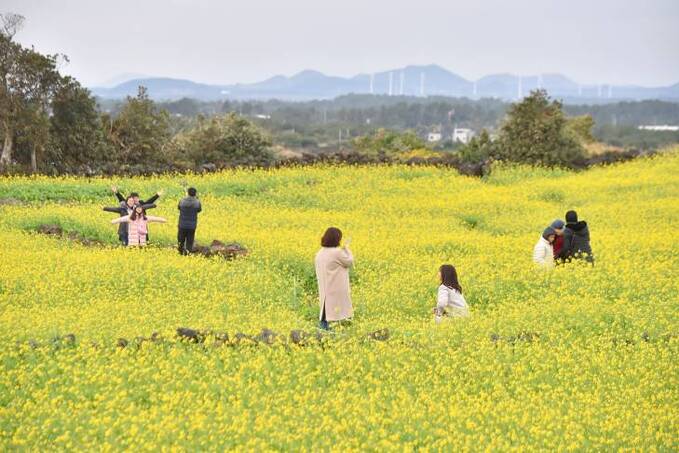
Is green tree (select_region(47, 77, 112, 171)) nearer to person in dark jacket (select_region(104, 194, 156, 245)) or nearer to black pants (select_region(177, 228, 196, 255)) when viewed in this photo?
person in dark jacket (select_region(104, 194, 156, 245))

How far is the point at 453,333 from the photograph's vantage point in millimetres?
14320

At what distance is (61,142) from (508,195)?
1907cm

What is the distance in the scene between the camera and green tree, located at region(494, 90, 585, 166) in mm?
40219

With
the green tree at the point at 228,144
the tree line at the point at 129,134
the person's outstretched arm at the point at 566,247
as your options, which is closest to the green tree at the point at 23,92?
the tree line at the point at 129,134

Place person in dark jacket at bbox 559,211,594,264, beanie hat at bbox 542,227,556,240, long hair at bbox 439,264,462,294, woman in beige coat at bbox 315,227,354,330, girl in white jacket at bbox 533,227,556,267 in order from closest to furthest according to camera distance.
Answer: long hair at bbox 439,264,462,294
woman in beige coat at bbox 315,227,354,330
beanie hat at bbox 542,227,556,240
girl in white jacket at bbox 533,227,556,267
person in dark jacket at bbox 559,211,594,264

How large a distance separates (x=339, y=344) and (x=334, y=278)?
203 cm

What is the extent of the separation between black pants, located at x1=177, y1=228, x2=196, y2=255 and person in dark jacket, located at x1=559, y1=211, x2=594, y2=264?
801 centimetres

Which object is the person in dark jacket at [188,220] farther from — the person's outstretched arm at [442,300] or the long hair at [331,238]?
the person's outstretched arm at [442,300]

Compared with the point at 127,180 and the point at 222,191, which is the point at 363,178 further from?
the point at 127,180

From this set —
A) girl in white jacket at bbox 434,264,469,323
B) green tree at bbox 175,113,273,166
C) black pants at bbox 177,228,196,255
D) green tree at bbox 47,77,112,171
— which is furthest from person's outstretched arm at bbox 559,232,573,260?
green tree at bbox 47,77,112,171

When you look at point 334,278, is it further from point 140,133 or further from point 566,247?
point 140,133

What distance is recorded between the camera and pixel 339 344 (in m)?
13.7

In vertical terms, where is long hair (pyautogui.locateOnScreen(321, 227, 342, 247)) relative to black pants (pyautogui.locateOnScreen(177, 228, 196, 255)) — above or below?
above

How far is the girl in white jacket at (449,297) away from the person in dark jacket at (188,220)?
734 centimetres
